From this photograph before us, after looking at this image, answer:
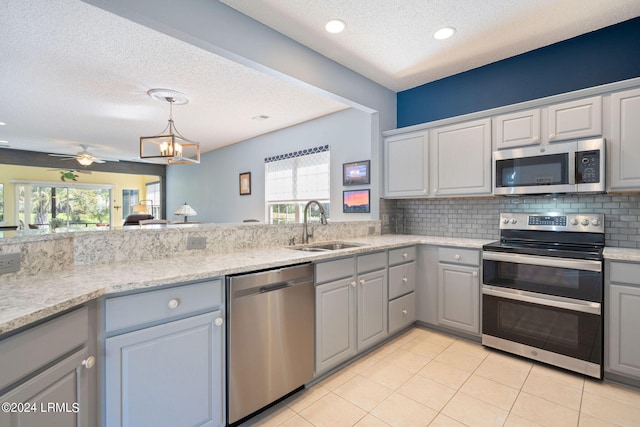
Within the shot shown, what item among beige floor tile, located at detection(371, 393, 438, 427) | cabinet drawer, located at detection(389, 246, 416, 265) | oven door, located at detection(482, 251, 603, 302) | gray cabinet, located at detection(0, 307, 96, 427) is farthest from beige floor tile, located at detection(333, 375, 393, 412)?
gray cabinet, located at detection(0, 307, 96, 427)

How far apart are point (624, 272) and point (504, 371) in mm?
1032

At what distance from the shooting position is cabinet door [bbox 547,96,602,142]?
2.24 m

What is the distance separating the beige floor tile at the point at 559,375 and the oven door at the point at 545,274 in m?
0.56

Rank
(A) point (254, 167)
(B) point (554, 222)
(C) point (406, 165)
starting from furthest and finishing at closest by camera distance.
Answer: (A) point (254, 167) < (C) point (406, 165) < (B) point (554, 222)

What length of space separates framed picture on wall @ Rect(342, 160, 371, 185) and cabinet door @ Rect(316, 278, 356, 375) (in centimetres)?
175

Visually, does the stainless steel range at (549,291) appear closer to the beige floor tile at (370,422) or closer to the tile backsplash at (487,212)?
the tile backsplash at (487,212)

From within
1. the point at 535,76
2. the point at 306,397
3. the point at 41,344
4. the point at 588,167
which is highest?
the point at 535,76

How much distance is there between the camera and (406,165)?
3322 millimetres

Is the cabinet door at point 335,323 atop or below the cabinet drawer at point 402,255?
below

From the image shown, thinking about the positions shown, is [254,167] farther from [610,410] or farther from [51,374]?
[610,410]

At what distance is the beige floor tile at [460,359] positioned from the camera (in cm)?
230

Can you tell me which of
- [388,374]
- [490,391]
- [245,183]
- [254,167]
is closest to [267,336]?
[388,374]

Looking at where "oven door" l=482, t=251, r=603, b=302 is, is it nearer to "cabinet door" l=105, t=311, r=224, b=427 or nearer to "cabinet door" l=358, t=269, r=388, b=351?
"cabinet door" l=358, t=269, r=388, b=351

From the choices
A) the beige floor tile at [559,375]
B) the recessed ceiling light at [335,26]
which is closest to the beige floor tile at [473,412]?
the beige floor tile at [559,375]
